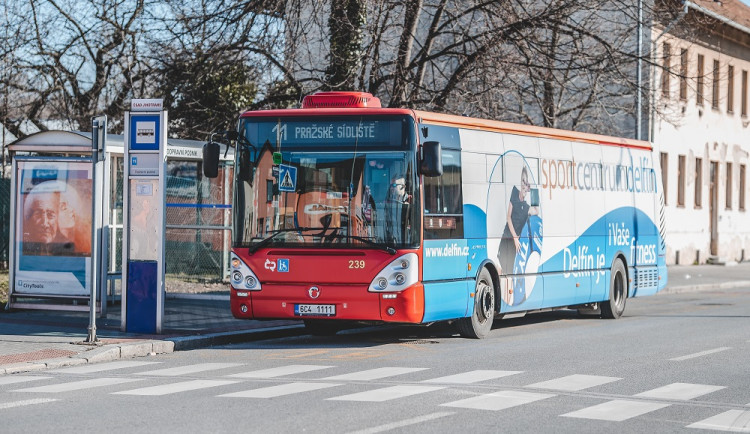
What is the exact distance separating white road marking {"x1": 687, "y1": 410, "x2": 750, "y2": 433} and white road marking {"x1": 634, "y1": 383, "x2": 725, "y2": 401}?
86 cm

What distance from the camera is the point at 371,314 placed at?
14719 mm

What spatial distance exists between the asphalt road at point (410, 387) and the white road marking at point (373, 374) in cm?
1

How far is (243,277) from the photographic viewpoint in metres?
15.3

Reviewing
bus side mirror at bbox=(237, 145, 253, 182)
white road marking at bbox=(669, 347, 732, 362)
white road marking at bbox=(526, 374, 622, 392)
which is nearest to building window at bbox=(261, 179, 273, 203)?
bus side mirror at bbox=(237, 145, 253, 182)

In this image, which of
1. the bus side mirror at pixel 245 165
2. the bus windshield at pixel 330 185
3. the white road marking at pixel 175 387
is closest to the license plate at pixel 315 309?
the bus windshield at pixel 330 185

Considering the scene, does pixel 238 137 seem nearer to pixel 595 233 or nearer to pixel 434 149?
pixel 434 149

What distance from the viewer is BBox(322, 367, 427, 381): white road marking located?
462 inches

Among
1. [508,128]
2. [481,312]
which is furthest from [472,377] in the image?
[508,128]

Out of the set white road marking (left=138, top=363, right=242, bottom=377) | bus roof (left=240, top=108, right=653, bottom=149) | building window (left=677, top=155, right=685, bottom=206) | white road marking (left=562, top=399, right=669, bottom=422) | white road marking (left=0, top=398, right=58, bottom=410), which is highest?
building window (left=677, top=155, right=685, bottom=206)

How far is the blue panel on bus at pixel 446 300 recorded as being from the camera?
1504cm

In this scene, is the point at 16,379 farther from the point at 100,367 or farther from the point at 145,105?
the point at 145,105

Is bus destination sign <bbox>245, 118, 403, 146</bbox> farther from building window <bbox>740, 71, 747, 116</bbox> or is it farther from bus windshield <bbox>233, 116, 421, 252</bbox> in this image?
building window <bbox>740, 71, 747, 116</bbox>

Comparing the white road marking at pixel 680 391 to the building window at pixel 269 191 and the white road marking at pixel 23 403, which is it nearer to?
the white road marking at pixel 23 403

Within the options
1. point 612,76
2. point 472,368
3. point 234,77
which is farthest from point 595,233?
point 234,77
